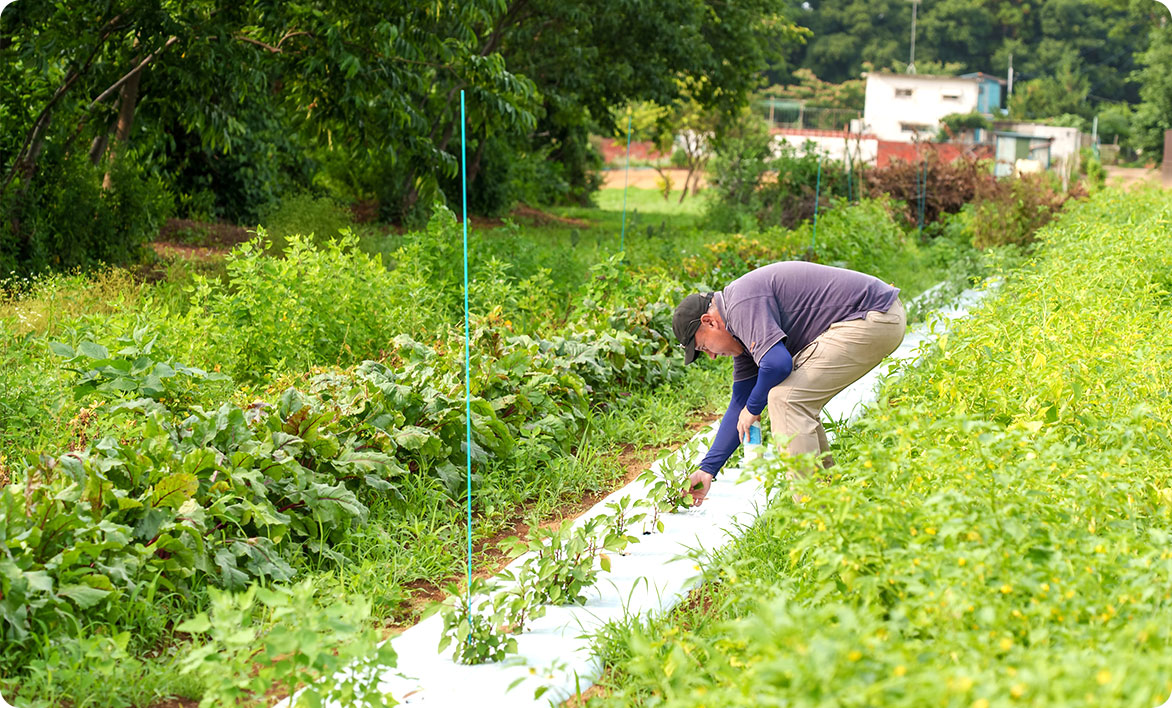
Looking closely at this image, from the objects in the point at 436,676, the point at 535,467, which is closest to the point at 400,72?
the point at 535,467

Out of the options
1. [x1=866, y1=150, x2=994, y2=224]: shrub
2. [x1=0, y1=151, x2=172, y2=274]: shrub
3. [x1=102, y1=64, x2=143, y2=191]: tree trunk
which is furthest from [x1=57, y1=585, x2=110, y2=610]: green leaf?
[x1=866, y1=150, x2=994, y2=224]: shrub

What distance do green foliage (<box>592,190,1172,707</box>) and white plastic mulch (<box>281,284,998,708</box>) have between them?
6.5 inches

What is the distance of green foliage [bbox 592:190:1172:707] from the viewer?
86.4 inches

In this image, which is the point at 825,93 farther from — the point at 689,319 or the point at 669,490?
the point at 689,319

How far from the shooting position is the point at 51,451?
4820 millimetres

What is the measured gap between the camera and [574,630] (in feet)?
12.8

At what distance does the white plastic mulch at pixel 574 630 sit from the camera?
3.39 m

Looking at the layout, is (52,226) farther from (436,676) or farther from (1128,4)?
(1128,4)

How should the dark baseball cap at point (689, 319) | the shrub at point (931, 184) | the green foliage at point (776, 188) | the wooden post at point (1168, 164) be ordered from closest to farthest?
the dark baseball cap at point (689, 319), the green foliage at point (776, 188), the shrub at point (931, 184), the wooden post at point (1168, 164)

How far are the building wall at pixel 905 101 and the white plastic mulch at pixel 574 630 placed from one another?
55030 mm

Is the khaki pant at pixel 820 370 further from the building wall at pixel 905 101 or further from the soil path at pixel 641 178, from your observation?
the building wall at pixel 905 101

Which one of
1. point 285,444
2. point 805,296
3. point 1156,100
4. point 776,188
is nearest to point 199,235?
point 776,188

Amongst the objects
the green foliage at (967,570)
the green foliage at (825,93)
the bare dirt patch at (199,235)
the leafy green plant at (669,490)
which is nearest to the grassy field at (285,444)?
the leafy green plant at (669,490)

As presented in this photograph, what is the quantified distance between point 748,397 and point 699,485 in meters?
0.53
